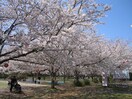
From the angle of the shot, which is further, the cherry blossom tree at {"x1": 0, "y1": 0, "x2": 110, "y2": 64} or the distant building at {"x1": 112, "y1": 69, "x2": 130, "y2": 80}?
the distant building at {"x1": 112, "y1": 69, "x2": 130, "y2": 80}

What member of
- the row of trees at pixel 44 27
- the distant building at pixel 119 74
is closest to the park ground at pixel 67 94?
the row of trees at pixel 44 27

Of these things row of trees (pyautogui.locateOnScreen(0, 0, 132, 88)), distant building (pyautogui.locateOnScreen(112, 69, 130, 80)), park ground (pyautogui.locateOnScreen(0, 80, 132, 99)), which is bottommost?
park ground (pyautogui.locateOnScreen(0, 80, 132, 99))

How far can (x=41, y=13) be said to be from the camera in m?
9.09

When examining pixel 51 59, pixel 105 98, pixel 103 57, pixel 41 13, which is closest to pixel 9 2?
pixel 41 13

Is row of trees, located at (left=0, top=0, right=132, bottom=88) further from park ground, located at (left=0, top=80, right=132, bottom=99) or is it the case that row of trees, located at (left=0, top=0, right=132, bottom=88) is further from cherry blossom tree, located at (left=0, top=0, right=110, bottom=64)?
park ground, located at (left=0, top=80, right=132, bottom=99)

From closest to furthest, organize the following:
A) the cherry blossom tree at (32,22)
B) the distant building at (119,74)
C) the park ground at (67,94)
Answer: the cherry blossom tree at (32,22)
the park ground at (67,94)
the distant building at (119,74)

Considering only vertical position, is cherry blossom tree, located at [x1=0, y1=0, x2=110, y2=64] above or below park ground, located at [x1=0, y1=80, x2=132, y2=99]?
above

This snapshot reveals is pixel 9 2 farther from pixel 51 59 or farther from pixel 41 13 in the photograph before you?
pixel 51 59

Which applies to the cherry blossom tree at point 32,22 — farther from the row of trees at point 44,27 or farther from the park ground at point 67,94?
the park ground at point 67,94

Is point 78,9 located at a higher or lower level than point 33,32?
higher

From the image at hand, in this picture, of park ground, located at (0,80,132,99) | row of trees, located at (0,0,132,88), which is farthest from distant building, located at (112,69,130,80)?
row of trees, located at (0,0,132,88)

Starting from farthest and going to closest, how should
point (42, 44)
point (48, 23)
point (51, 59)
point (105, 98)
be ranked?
point (105, 98), point (51, 59), point (48, 23), point (42, 44)

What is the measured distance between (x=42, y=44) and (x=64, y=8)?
2.17m

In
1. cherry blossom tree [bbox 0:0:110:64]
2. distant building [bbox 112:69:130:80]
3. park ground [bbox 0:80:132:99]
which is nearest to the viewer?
cherry blossom tree [bbox 0:0:110:64]
